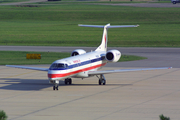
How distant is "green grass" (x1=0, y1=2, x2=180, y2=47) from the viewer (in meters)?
78.2

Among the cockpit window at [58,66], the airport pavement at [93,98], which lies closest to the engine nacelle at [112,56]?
the airport pavement at [93,98]

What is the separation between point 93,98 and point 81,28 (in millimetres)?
79622

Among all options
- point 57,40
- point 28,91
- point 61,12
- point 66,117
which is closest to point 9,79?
point 28,91

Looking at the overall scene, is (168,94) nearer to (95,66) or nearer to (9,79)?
(95,66)

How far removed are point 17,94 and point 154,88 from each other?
11.4 meters

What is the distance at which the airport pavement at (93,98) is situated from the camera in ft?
68.6

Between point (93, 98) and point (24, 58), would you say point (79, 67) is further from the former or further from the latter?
point (24, 58)

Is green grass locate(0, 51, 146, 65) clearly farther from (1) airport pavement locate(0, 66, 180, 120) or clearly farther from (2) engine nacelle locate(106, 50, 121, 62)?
(2) engine nacelle locate(106, 50, 121, 62)

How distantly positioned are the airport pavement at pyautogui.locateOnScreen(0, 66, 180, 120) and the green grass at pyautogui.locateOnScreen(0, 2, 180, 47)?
39.2m

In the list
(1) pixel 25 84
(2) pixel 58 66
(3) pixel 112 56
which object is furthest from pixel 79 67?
(1) pixel 25 84

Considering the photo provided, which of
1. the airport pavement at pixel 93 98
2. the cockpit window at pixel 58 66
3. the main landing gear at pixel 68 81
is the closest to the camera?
the airport pavement at pixel 93 98

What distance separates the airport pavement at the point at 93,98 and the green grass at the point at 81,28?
129ft

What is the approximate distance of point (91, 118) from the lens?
20031 mm

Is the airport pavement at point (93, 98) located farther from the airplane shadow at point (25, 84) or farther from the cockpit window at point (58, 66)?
the cockpit window at point (58, 66)
